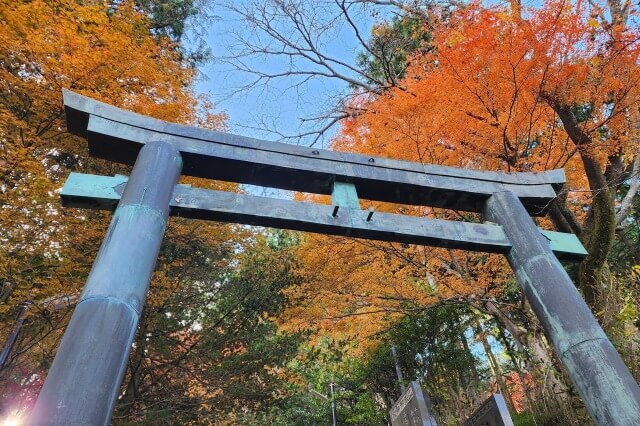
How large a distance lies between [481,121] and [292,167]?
5759mm

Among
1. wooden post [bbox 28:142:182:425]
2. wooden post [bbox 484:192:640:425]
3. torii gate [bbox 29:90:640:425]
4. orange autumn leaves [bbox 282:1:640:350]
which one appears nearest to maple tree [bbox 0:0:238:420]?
orange autumn leaves [bbox 282:1:640:350]

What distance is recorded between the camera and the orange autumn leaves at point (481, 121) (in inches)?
285

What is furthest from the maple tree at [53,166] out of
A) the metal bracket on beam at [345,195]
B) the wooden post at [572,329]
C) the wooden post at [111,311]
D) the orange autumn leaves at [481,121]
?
the wooden post at [572,329]

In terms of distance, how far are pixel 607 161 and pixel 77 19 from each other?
11.8 meters

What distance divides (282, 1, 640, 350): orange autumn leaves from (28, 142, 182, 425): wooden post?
5012 millimetres

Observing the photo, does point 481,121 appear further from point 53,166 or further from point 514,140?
point 53,166

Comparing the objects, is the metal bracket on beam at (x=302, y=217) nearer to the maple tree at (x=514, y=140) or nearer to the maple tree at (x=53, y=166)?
the maple tree at (x=514, y=140)

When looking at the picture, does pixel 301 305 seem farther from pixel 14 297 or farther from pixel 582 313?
pixel 582 313

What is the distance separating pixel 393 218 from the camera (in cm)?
368

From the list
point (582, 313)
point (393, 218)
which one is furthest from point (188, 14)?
point (582, 313)

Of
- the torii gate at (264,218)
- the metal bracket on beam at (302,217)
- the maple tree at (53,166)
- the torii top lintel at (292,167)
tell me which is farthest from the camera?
the maple tree at (53,166)

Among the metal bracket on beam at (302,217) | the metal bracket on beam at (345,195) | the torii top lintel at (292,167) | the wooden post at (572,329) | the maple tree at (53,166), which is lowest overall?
the wooden post at (572,329)

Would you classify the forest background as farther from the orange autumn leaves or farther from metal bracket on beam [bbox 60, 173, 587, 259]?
metal bracket on beam [bbox 60, 173, 587, 259]

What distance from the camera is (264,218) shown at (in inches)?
132
